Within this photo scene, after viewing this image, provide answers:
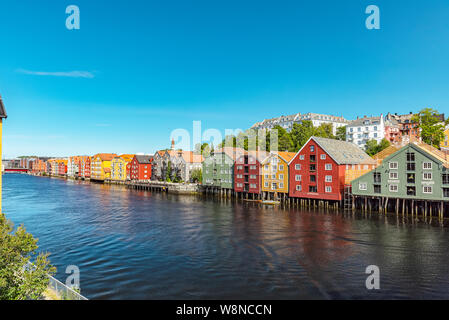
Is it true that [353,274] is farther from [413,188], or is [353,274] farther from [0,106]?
[413,188]

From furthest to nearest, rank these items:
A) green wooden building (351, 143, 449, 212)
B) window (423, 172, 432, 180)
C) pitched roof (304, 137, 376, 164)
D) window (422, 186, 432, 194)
→ pitched roof (304, 137, 376, 164), window (423, 172, 432, 180), window (422, 186, 432, 194), green wooden building (351, 143, 449, 212)

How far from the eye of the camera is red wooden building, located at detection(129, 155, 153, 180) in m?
129

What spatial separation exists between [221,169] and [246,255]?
2268 inches

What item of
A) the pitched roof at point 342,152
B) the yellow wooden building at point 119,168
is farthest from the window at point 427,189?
the yellow wooden building at point 119,168

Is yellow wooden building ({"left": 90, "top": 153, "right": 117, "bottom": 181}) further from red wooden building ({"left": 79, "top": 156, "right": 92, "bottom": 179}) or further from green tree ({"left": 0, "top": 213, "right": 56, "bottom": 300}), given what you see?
green tree ({"left": 0, "top": 213, "right": 56, "bottom": 300})

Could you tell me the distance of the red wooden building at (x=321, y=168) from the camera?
57.8 m

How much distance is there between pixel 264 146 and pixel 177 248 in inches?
2830

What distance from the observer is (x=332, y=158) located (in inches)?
2283

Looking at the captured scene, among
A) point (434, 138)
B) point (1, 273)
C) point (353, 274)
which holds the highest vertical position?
point (434, 138)

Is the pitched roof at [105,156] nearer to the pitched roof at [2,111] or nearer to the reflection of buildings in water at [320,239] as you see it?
the reflection of buildings in water at [320,239]

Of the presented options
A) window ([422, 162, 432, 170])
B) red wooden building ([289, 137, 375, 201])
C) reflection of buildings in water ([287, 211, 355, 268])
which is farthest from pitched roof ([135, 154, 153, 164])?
window ([422, 162, 432, 170])

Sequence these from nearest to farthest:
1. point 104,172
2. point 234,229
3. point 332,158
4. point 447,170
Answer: point 234,229 → point 447,170 → point 332,158 → point 104,172

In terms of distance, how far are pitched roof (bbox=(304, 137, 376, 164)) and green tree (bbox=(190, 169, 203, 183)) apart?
46.2m
